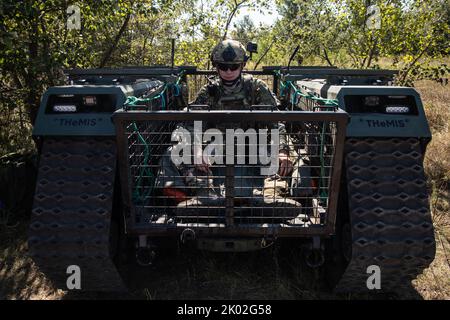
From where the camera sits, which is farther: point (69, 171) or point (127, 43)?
point (127, 43)

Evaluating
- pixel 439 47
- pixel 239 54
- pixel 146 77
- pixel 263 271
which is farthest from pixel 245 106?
pixel 439 47

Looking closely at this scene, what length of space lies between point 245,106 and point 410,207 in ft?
7.03

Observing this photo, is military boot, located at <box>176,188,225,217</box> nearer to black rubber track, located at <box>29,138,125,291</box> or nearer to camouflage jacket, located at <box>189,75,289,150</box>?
black rubber track, located at <box>29,138,125,291</box>

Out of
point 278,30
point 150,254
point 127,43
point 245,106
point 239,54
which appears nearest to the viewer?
point 150,254

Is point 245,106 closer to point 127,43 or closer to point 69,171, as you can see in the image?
point 69,171

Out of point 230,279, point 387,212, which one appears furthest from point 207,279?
point 387,212

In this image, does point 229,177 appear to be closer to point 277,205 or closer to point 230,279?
point 277,205

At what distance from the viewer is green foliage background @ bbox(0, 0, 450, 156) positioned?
5.17m

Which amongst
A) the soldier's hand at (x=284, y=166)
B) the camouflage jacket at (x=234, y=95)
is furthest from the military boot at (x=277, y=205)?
the camouflage jacket at (x=234, y=95)

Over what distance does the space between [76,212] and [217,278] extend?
1.33 metres

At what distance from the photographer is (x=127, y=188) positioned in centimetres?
282

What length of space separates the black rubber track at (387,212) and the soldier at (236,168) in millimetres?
467

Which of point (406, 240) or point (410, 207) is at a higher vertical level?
point (410, 207)

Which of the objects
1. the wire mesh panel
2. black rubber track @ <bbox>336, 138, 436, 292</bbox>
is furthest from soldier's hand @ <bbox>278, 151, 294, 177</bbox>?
black rubber track @ <bbox>336, 138, 436, 292</bbox>
